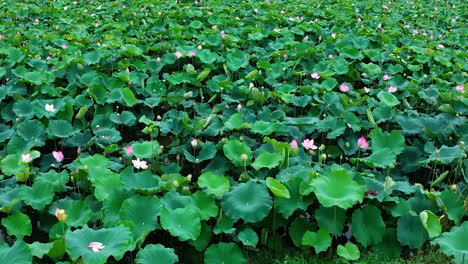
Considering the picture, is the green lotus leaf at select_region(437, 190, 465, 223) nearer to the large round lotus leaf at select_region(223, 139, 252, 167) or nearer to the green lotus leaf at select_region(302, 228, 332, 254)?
the green lotus leaf at select_region(302, 228, 332, 254)

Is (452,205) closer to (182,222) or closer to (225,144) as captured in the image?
(225,144)

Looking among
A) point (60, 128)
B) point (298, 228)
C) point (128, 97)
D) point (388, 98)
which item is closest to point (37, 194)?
point (60, 128)

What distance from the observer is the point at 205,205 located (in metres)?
1.90

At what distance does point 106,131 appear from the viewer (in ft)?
8.07

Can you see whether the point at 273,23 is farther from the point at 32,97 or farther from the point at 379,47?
the point at 32,97

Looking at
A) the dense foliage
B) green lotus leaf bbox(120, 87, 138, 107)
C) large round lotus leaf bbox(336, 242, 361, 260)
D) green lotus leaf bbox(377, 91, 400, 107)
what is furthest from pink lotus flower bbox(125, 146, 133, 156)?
green lotus leaf bbox(377, 91, 400, 107)

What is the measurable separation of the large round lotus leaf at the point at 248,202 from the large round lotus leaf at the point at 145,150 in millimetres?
465

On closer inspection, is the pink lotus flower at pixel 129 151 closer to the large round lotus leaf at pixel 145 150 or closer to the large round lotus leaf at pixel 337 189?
the large round lotus leaf at pixel 145 150

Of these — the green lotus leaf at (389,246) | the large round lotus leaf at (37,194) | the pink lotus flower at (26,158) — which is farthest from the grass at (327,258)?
the pink lotus flower at (26,158)

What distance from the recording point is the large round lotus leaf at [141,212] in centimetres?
177

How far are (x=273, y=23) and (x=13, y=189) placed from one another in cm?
321

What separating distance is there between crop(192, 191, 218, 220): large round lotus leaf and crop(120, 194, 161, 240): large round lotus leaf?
→ 0.17 metres

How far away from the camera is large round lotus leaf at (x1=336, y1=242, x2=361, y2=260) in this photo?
5.82ft

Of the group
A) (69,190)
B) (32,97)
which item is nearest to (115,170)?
(69,190)
